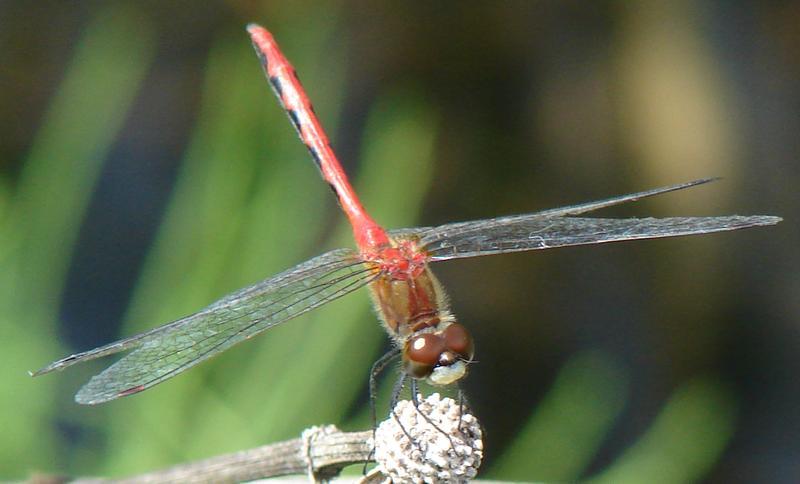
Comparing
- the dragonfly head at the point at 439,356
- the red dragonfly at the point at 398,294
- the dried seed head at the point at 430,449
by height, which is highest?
the red dragonfly at the point at 398,294

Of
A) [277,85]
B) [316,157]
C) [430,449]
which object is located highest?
[277,85]

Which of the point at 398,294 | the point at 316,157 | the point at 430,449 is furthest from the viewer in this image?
the point at 316,157

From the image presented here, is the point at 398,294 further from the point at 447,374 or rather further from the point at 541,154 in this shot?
the point at 541,154

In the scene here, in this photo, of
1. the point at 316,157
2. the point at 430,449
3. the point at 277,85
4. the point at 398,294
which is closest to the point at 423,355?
the point at 398,294

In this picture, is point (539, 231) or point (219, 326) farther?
point (539, 231)

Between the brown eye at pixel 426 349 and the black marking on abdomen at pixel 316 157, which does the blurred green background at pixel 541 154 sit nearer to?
the black marking on abdomen at pixel 316 157

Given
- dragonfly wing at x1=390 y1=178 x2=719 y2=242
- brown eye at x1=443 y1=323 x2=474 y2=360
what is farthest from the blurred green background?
brown eye at x1=443 y1=323 x2=474 y2=360

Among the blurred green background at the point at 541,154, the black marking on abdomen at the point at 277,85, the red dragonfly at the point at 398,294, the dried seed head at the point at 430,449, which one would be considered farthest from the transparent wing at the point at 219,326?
the blurred green background at the point at 541,154
